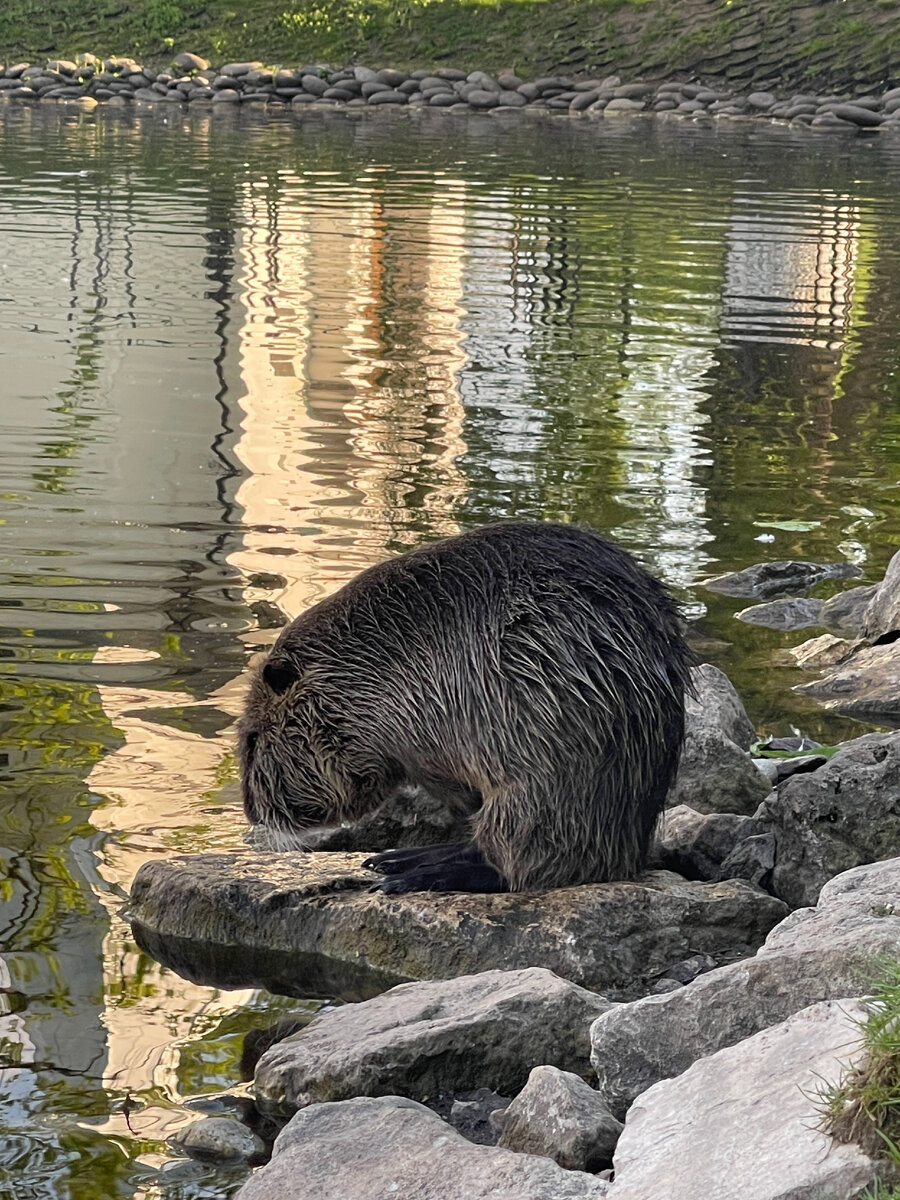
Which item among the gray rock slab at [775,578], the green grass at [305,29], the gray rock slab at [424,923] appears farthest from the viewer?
the green grass at [305,29]

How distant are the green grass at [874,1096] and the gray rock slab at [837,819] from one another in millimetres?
1807

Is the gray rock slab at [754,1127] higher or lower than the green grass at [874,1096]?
lower

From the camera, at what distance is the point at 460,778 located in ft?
14.6

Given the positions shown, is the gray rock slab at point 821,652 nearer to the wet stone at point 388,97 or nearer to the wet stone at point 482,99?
the wet stone at point 482,99

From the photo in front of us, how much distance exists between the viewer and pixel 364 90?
41.2 metres

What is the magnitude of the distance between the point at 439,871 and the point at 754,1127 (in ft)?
6.32

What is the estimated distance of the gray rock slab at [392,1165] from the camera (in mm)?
2918

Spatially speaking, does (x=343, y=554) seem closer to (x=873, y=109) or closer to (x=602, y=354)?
(x=602, y=354)

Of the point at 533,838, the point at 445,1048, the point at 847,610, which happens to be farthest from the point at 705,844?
the point at 847,610

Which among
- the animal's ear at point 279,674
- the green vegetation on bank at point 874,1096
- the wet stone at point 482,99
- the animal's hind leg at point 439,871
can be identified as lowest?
the animal's hind leg at point 439,871

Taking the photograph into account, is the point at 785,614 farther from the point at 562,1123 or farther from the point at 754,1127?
the point at 754,1127

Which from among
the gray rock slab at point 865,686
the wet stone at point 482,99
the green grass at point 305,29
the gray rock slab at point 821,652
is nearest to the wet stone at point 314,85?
the green grass at point 305,29

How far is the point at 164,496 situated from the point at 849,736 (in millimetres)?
3971

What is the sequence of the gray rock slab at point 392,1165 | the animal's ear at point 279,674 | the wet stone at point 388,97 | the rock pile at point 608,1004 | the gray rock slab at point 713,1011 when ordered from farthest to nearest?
the wet stone at point 388,97 < the animal's ear at point 279,674 < the gray rock slab at point 713,1011 < the gray rock slab at point 392,1165 < the rock pile at point 608,1004
